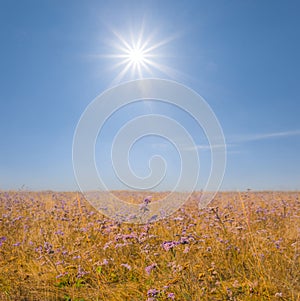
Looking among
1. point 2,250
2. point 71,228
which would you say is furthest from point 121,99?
point 2,250

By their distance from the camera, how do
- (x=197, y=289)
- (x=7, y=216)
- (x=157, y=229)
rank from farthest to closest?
(x=7, y=216)
(x=157, y=229)
(x=197, y=289)

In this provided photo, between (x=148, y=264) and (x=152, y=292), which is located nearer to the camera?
(x=152, y=292)

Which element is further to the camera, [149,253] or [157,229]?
[157,229]

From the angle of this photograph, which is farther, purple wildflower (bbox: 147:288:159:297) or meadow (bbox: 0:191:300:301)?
meadow (bbox: 0:191:300:301)

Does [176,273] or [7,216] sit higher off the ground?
[7,216]

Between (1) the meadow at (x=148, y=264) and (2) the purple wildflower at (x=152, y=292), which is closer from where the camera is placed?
(2) the purple wildflower at (x=152, y=292)

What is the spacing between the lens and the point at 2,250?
468cm

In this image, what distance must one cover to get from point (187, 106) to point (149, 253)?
4.12m

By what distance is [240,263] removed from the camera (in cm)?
393

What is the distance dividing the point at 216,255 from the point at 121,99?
15.9 feet

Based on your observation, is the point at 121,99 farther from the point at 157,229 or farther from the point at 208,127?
the point at 157,229

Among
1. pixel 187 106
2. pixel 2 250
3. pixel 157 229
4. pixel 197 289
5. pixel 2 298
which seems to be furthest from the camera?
pixel 187 106

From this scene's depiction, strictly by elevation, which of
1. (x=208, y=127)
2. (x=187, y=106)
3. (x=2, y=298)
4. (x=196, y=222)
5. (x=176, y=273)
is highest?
(x=187, y=106)

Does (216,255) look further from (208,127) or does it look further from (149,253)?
(208,127)
